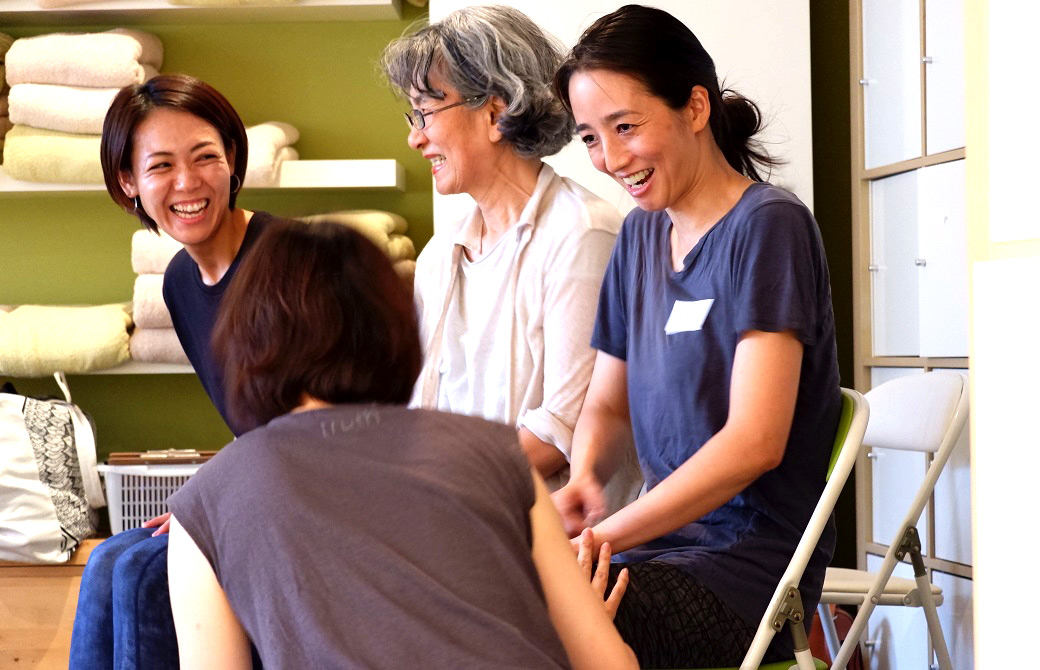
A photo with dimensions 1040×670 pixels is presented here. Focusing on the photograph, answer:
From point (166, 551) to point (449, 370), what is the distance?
79cm

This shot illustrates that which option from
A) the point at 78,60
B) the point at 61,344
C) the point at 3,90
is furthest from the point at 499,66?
the point at 3,90

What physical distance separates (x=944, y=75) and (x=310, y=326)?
1.78 m

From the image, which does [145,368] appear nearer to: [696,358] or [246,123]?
[246,123]

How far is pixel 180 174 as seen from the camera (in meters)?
1.92

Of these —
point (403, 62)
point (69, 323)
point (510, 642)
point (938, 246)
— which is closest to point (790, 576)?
point (510, 642)

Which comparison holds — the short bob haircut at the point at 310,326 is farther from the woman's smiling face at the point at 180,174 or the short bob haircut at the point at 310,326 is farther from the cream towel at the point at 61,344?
the cream towel at the point at 61,344

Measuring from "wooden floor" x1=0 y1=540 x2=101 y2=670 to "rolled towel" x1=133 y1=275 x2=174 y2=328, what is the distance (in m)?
0.54

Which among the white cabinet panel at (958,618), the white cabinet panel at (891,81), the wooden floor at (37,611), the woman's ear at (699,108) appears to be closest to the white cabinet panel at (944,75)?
the white cabinet panel at (891,81)

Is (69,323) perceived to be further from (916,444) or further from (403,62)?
(916,444)

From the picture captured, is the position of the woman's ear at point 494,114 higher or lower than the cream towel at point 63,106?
lower

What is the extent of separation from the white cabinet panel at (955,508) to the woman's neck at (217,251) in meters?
1.35

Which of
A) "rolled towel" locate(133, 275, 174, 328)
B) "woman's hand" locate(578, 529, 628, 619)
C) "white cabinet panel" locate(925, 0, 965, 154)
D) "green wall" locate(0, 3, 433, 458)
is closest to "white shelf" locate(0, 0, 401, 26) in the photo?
"green wall" locate(0, 3, 433, 458)

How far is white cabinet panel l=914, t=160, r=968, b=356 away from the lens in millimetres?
2264

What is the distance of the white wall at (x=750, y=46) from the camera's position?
258cm
